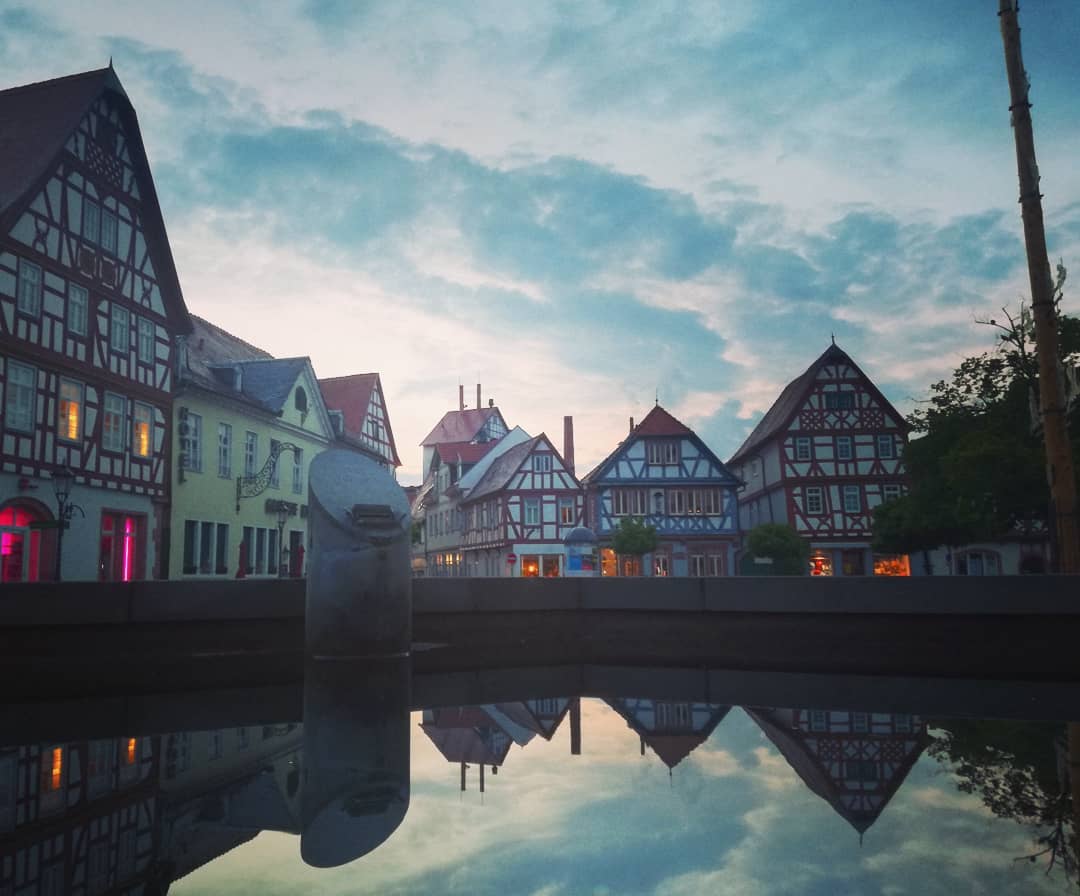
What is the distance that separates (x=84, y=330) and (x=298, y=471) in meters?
12.8

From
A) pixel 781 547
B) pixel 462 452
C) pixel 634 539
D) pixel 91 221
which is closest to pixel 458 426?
pixel 462 452

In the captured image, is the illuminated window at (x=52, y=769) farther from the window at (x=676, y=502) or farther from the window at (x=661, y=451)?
the window at (x=661, y=451)

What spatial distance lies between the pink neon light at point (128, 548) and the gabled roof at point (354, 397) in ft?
54.4

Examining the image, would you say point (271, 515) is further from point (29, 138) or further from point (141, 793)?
point (141, 793)

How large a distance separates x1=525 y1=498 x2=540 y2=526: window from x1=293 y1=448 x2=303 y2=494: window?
531 inches

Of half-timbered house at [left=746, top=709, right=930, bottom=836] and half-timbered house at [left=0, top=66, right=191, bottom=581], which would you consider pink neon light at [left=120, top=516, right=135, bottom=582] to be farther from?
half-timbered house at [left=746, top=709, right=930, bottom=836]

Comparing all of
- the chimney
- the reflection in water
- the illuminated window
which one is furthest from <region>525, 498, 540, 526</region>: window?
the illuminated window

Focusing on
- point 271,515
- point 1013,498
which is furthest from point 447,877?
point 271,515

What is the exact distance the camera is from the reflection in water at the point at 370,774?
3621mm

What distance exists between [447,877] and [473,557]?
47526mm

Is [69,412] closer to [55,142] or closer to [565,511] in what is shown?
[55,142]

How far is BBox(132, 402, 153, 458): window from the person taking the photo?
2308cm

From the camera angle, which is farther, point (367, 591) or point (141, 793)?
point (367, 591)

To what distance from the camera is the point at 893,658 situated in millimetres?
9875
